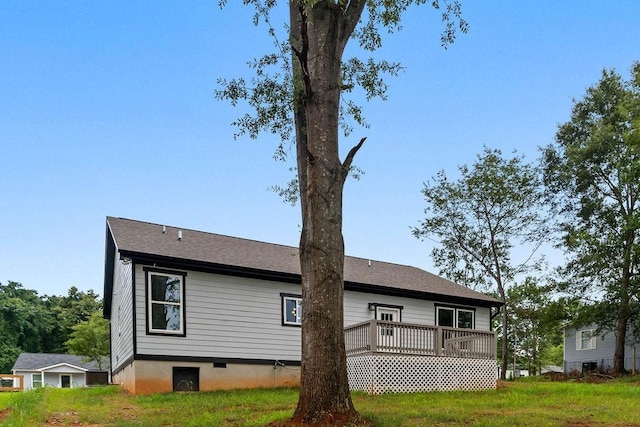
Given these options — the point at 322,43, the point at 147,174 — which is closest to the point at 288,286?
the point at 147,174

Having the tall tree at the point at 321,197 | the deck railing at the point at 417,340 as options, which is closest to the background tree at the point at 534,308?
the deck railing at the point at 417,340

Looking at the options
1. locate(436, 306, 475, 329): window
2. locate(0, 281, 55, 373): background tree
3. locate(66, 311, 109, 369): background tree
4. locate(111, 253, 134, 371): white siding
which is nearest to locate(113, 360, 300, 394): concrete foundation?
locate(111, 253, 134, 371): white siding

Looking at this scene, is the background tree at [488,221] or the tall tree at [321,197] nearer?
the tall tree at [321,197]

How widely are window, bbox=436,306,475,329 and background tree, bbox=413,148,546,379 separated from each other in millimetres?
8242

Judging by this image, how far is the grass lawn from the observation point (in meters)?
6.71

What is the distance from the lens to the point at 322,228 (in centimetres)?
625

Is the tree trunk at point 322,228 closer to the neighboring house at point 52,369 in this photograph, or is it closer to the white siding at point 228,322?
the white siding at point 228,322

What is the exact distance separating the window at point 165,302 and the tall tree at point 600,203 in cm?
1725

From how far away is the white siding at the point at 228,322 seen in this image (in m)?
12.3

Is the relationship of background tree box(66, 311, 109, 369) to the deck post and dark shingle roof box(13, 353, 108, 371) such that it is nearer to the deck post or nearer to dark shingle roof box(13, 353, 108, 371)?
dark shingle roof box(13, 353, 108, 371)

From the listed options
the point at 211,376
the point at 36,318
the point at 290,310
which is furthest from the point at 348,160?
the point at 36,318

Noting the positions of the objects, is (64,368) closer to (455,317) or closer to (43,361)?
(43,361)

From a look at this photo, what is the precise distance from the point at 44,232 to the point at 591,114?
28521 millimetres

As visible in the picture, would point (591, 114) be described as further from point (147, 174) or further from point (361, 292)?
point (147, 174)
